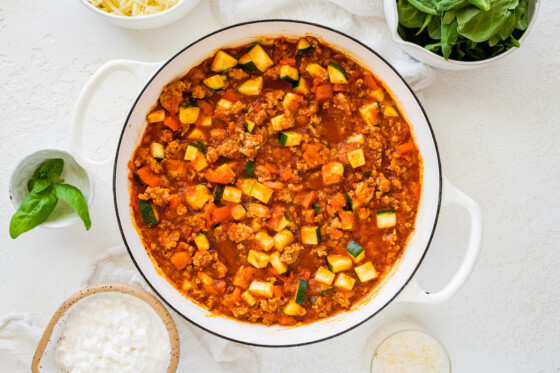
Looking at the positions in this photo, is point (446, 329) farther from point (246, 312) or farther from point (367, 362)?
point (246, 312)

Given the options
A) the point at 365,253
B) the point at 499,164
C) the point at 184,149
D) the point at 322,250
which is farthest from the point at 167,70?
the point at 499,164

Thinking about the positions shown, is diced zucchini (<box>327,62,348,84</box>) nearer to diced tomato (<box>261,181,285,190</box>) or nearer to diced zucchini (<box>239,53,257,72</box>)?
diced zucchini (<box>239,53,257,72</box>)

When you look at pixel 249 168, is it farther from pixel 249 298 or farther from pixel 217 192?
pixel 249 298

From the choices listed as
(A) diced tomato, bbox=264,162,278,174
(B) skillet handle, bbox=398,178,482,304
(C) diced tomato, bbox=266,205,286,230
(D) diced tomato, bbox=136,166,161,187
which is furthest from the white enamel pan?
(A) diced tomato, bbox=264,162,278,174

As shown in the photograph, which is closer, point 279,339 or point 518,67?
point 279,339

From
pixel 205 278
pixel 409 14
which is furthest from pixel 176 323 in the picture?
pixel 409 14

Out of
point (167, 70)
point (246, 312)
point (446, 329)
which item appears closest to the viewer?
point (167, 70)

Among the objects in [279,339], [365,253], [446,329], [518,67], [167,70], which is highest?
[167,70]
